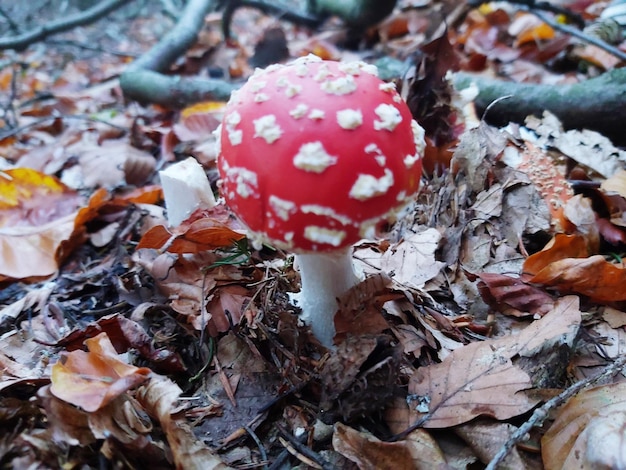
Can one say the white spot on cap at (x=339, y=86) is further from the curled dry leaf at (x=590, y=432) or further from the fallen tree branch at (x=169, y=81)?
the fallen tree branch at (x=169, y=81)

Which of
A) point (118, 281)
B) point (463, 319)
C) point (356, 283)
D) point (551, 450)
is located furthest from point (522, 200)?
point (118, 281)

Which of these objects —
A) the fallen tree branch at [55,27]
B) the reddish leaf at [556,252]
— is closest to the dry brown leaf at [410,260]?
the reddish leaf at [556,252]

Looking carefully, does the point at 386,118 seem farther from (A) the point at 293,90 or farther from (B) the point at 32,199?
(B) the point at 32,199

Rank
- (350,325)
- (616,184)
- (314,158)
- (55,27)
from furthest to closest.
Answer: (55,27) → (616,184) → (350,325) → (314,158)

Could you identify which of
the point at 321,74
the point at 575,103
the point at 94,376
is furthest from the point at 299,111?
the point at 575,103

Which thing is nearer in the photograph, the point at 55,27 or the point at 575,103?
the point at 575,103

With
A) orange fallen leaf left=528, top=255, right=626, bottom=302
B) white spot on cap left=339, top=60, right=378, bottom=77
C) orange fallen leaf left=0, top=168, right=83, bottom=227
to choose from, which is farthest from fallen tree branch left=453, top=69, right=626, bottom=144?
orange fallen leaf left=0, top=168, right=83, bottom=227
